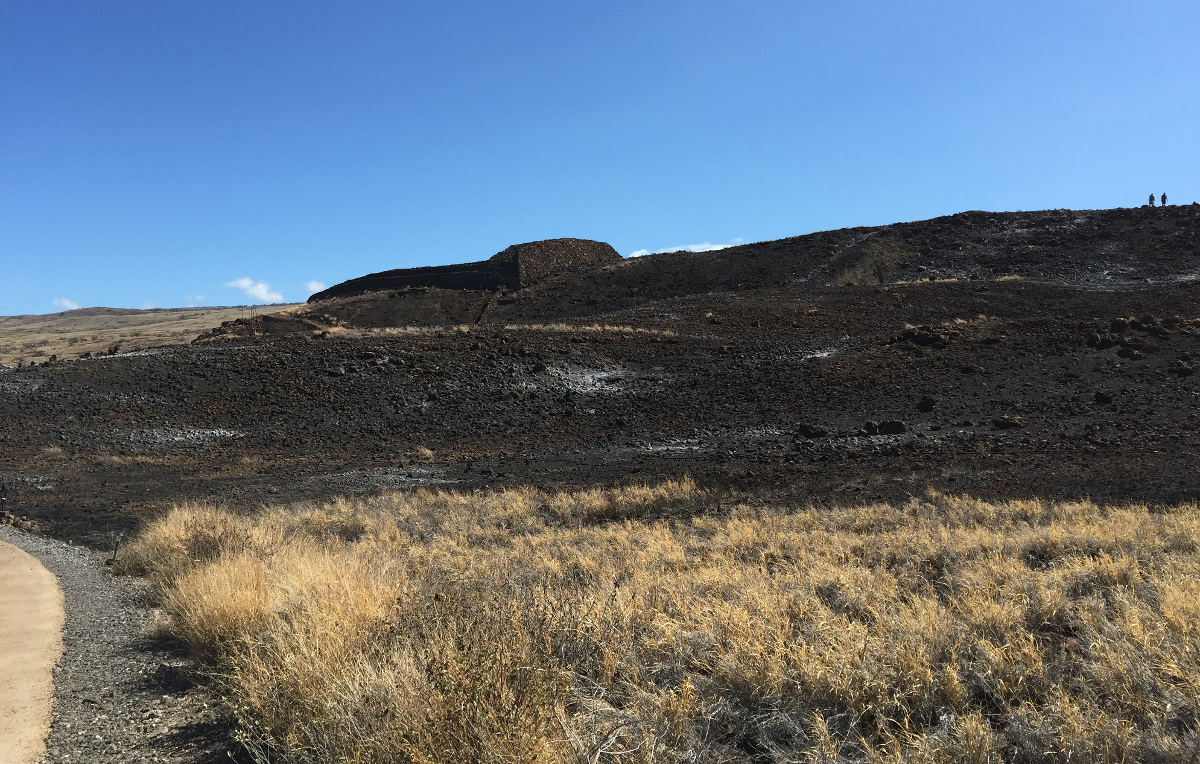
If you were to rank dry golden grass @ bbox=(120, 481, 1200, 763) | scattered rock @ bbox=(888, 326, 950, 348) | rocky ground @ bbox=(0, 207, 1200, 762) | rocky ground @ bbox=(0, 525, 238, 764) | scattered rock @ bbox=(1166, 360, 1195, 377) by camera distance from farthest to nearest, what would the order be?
1. scattered rock @ bbox=(888, 326, 950, 348)
2. scattered rock @ bbox=(1166, 360, 1195, 377)
3. rocky ground @ bbox=(0, 207, 1200, 762)
4. rocky ground @ bbox=(0, 525, 238, 764)
5. dry golden grass @ bbox=(120, 481, 1200, 763)

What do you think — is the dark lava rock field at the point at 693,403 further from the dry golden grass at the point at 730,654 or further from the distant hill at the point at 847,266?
the dry golden grass at the point at 730,654

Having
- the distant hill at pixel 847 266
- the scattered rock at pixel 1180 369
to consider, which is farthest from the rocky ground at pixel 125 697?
the distant hill at pixel 847 266

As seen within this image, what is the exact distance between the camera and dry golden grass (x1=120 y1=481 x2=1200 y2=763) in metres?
3.32

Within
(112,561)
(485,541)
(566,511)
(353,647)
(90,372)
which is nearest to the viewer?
(353,647)

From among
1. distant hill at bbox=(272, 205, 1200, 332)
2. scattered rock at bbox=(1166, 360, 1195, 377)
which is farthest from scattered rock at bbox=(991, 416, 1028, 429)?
distant hill at bbox=(272, 205, 1200, 332)

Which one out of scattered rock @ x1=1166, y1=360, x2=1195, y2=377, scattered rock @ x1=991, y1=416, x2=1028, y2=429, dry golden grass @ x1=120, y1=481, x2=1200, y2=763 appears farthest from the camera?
scattered rock @ x1=1166, y1=360, x2=1195, y2=377

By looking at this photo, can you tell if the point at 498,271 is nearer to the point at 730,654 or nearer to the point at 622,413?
the point at 622,413

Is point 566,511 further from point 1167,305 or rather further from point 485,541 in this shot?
point 1167,305

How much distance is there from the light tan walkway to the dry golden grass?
0.92 meters

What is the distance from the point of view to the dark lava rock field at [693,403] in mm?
14570

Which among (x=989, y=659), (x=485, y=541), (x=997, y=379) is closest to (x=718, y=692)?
(x=989, y=659)

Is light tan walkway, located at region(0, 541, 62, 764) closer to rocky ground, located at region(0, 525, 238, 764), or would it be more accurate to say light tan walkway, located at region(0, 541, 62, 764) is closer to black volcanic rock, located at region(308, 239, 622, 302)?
rocky ground, located at region(0, 525, 238, 764)

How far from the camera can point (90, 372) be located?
80.9ft

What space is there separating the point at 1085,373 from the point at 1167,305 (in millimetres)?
10056
